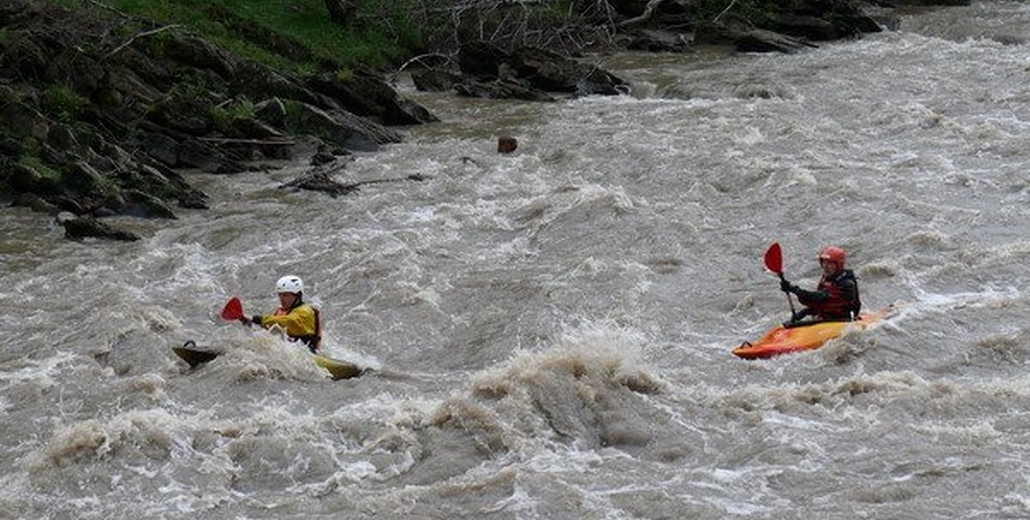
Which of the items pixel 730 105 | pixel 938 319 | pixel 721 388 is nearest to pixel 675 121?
pixel 730 105

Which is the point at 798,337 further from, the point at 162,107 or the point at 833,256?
the point at 162,107

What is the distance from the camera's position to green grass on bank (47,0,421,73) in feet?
93.7

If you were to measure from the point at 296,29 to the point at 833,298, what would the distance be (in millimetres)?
19915

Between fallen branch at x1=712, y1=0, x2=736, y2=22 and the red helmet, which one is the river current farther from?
fallen branch at x1=712, y1=0, x2=736, y2=22

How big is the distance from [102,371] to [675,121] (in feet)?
43.0

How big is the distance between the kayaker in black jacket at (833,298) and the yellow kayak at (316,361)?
404 cm

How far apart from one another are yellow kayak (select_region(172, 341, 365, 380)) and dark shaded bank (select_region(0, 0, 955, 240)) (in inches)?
220

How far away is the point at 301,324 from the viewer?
12836mm

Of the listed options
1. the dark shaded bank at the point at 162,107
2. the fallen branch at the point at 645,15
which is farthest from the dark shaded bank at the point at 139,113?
the fallen branch at the point at 645,15

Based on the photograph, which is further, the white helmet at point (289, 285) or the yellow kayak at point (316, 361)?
the white helmet at point (289, 285)

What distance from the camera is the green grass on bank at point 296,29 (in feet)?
93.7

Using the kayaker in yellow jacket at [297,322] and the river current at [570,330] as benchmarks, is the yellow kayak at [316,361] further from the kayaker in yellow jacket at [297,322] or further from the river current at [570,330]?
the kayaker in yellow jacket at [297,322]

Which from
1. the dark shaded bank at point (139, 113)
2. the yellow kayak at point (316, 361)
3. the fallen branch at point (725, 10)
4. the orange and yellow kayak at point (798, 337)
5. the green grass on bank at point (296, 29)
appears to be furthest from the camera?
the fallen branch at point (725, 10)

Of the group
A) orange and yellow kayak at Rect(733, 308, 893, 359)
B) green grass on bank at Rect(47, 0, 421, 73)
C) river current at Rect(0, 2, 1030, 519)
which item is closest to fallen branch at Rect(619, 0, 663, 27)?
green grass on bank at Rect(47, 0, 421, 73)
